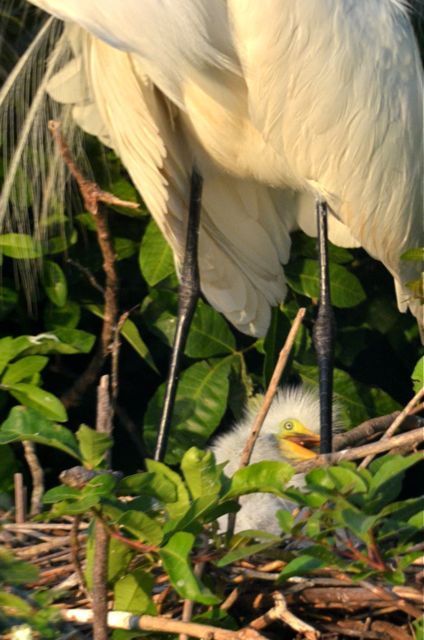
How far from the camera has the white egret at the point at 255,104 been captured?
2104mm

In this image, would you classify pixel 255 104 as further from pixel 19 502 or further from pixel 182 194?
pixel 19 502

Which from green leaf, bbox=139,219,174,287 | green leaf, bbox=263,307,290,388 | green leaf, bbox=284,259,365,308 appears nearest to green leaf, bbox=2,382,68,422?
green leaf, bbox=139,219,174,287

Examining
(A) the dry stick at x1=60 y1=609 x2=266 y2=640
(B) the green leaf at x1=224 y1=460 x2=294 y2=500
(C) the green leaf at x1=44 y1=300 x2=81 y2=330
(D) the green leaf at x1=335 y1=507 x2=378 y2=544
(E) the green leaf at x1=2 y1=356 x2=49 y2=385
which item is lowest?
(A) the dry stick at x1=60 y1=609 x2=266 y2=640

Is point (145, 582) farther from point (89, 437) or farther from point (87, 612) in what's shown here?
point (89, 437)

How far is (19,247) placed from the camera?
2479 mm

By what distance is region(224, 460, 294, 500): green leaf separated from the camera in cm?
146

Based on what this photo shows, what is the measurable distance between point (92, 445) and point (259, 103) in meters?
0.90

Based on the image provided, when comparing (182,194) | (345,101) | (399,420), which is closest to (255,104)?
(345,101)

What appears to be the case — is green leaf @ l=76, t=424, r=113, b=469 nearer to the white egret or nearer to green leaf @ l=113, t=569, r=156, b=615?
green leaf @ l=113, t=569, r=156, b=615

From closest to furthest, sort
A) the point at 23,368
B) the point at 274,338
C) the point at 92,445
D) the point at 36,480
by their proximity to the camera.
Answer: the point at 92,445 → the point at 36,480 → the point at 23,368 → the point at 274,338

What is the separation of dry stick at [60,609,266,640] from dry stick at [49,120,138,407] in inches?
30.6

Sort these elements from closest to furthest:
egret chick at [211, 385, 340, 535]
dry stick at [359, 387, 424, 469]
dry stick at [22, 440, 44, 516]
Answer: dry stick at [359, 387, 424, 469] < dry stick at [22, 440, 44, 516] < egret chick at [211, 385, 340, 535]

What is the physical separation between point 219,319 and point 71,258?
1.08 feet

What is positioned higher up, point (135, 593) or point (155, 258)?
point (155, 258)
